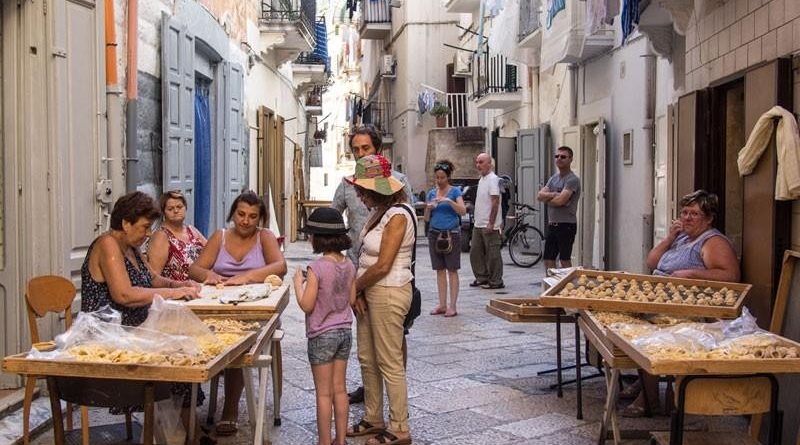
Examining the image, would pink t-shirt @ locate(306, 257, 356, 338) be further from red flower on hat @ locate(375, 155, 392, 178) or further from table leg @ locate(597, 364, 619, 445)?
table leg @ locate(597, 364, 619, 445)

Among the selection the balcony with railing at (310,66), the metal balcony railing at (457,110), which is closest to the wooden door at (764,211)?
the balcony with railing at (310,66)

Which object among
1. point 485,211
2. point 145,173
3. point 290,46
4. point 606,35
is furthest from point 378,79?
point 145,173

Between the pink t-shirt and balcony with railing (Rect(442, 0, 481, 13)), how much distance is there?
20.0 m

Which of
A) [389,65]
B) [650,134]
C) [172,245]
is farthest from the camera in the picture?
[389,65]

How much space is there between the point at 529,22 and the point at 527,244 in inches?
161

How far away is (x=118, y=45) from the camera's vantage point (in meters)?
7.60

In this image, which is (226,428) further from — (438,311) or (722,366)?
(438,311)

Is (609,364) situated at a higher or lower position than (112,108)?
lower

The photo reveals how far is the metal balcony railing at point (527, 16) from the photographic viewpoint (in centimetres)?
1742

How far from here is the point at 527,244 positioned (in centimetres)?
1653

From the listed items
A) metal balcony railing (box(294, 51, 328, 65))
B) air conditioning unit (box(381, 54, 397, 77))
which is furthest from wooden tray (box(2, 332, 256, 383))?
air conditioning unit (box(381, 54, 397, 77))

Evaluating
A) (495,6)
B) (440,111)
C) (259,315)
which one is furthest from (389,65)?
(259,315)

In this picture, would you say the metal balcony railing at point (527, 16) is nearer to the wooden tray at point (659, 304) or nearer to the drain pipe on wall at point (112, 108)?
the drain pipe on wall at point (112, 108)

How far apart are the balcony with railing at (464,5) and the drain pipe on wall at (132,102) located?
55.9 ft
